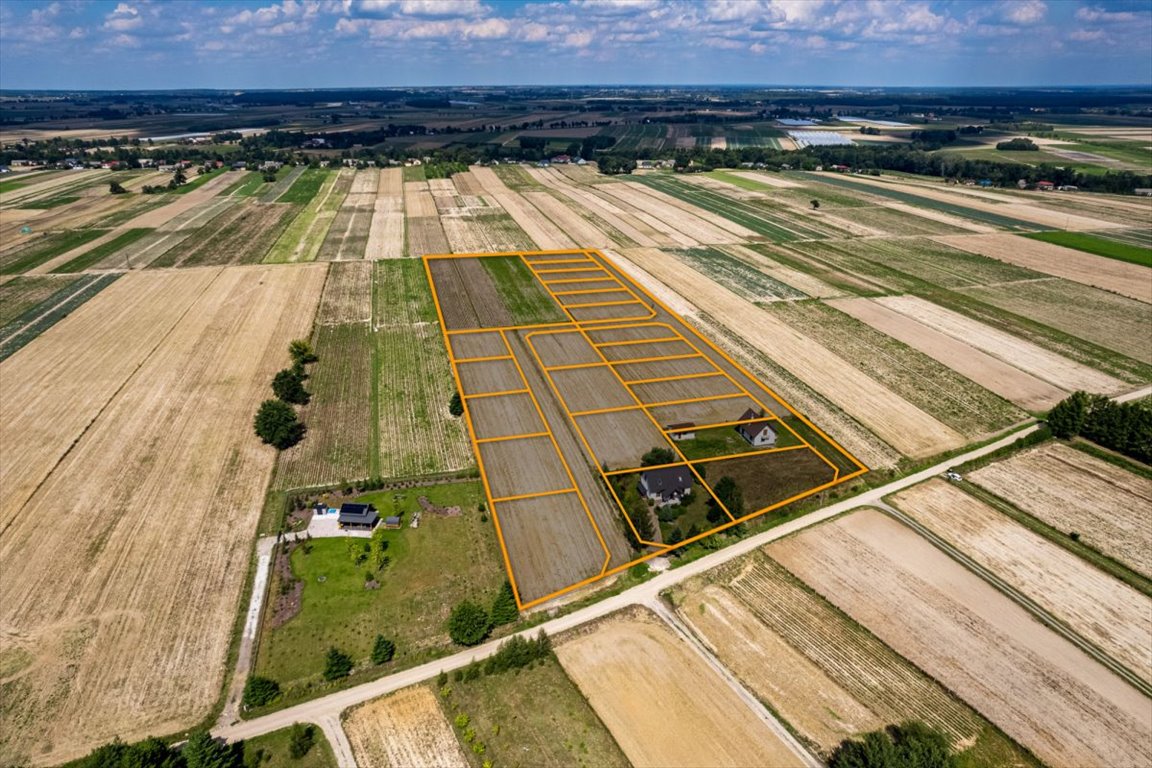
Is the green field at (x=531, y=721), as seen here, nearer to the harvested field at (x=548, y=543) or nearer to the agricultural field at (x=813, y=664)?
the harvested field at (x=548, y=543)

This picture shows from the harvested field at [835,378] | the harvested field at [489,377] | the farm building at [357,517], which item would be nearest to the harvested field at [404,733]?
the farm building at [357,517]

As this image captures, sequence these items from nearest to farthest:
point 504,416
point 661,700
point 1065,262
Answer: point 661,700 → point 504,416 → point 1065,262

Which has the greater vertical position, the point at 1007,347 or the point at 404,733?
the point at 1007,347

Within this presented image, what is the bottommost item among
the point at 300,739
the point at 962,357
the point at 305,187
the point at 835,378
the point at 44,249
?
the point at 300,739

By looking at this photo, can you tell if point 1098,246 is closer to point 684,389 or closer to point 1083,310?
point 1083,310

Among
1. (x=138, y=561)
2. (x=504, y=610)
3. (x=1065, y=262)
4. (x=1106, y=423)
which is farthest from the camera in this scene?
(x=1065, y=262)

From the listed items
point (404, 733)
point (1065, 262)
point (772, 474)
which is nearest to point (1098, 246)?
point (1065, 262)

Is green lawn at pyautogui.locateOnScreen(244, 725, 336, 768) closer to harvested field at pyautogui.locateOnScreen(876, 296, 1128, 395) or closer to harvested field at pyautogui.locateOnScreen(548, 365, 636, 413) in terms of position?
harvested field at pyautogui.locateOnScreen(548, 365, 636, 413)
